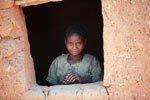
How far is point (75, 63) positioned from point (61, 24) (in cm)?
219

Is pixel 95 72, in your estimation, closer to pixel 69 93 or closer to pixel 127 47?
pixel 69 93

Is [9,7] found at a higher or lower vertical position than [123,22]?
higher

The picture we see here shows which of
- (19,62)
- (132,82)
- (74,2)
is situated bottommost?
(132,82)

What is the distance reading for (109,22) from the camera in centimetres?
206

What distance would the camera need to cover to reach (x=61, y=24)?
5.07 metres

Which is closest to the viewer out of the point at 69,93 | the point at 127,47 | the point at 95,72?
Answer: the point at 127,47

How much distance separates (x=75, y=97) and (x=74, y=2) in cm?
312

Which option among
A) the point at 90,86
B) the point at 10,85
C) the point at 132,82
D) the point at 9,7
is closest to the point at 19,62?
the point at 10,85

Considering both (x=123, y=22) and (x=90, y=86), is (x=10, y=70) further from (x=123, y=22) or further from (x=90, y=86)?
(x=123, y=22)

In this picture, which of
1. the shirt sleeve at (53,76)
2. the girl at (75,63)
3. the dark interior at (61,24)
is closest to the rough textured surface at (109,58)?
the girl at (75,63)

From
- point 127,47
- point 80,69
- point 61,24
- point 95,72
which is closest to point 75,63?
point 80,69

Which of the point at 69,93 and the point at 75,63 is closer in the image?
the point at 69,93

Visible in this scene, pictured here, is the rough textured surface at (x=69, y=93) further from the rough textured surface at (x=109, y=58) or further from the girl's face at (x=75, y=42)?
the girl's face at (x=75, y=42)

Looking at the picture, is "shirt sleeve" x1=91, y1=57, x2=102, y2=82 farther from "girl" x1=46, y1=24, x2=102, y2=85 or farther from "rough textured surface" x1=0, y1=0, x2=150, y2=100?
"rough textured surface" x1=0, y1=0, x2=150, y2=100
